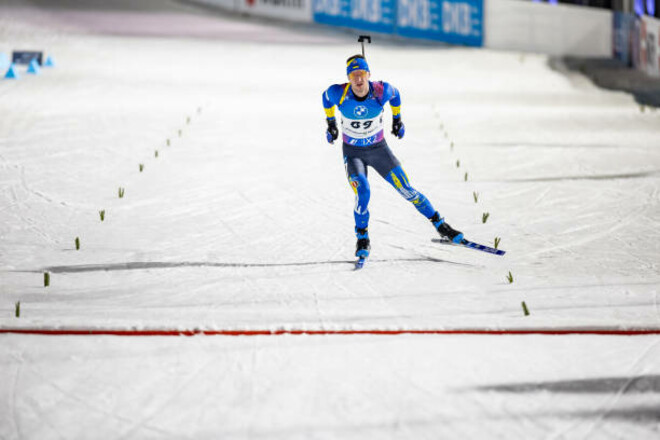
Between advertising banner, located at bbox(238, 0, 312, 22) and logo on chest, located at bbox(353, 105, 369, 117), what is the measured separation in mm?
18722

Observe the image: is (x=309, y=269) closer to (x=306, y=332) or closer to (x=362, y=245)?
(x=362, y=245)

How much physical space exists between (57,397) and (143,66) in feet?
47.9

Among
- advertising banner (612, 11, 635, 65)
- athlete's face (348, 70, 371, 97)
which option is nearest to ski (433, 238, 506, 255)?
athlete's face (348, 70, 371, 97)

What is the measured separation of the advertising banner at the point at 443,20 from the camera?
22.0 meters

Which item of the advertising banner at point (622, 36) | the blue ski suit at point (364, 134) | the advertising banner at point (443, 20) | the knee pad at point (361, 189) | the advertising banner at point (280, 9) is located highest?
the advertising banner at point (280, 9)

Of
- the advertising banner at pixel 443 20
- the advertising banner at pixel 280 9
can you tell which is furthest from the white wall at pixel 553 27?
the advertising banner at pixel 280 9

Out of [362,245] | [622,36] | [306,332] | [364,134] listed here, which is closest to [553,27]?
[622,36]

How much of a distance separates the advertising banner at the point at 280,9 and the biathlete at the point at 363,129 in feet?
60.9

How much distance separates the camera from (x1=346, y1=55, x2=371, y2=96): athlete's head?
21.7 ft

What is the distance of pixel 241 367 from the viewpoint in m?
5.11

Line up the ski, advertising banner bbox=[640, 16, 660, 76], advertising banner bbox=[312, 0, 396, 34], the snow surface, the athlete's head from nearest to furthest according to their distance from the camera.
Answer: the snow surface → the athlete's head → the ski → advertising banner bbox=[640, 16, 660, 76] → advertising banner bbox=[312, 0, 396, 34]

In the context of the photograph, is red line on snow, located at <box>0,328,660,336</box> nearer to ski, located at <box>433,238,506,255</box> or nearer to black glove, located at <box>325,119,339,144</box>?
ski, located at <box>433,238,506,255</box>

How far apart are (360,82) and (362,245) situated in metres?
1.38

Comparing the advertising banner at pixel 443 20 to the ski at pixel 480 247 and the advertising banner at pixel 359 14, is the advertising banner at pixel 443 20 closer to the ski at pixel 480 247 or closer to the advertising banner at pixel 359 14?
the advertising banner at pixel 359 14
